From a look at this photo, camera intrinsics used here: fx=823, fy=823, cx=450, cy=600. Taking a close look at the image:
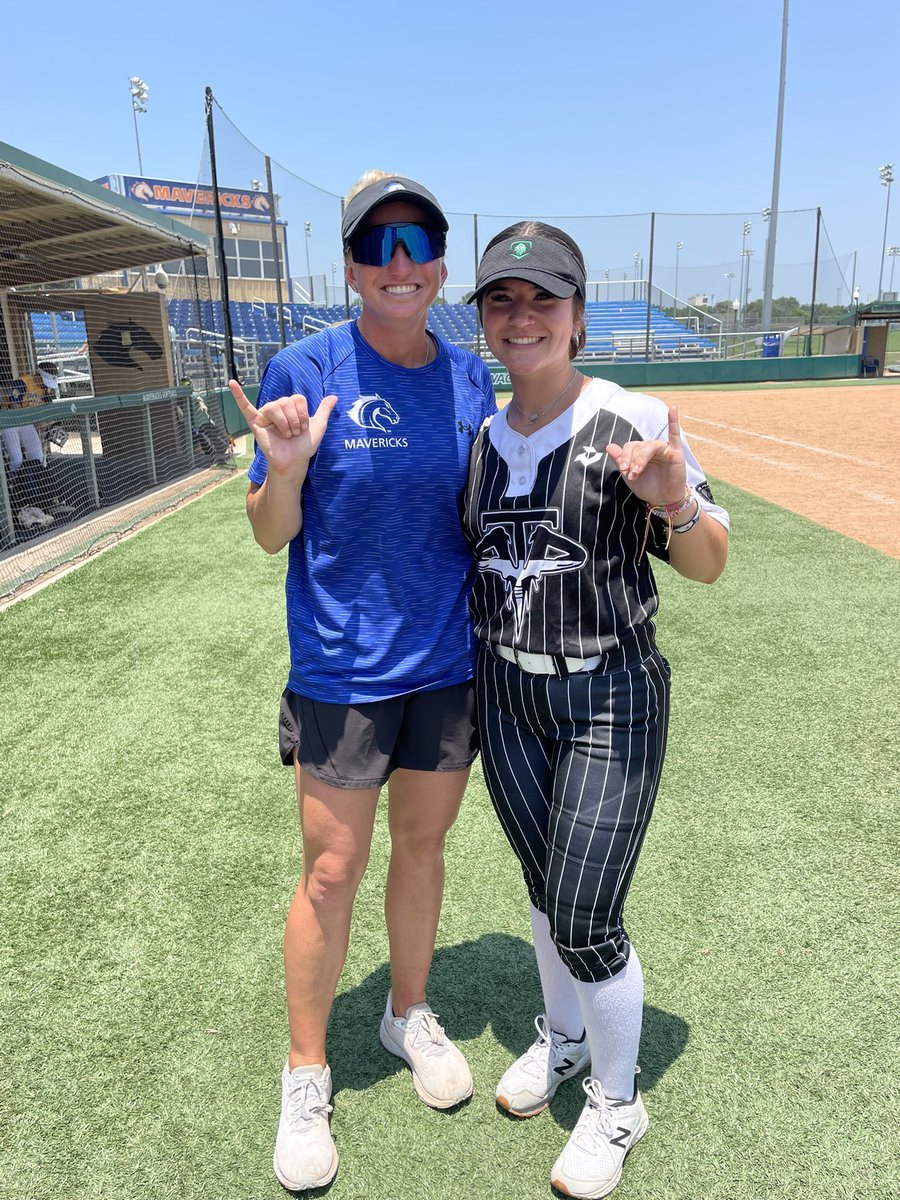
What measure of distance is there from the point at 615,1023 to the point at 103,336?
447 inches

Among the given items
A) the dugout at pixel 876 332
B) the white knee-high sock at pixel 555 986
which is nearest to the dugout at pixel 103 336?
the white knee-high sock at pixel 555 986

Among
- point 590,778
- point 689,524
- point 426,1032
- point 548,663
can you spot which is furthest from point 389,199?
point 426,1032

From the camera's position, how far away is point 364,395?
1.70 meters

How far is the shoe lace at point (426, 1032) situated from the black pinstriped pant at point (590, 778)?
0.53m

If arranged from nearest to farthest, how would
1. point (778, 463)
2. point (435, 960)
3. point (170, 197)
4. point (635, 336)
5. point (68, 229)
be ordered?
point (435, 960)
point (68, 229)
point (778, 463)
point (635, 336)
point (170, 197)

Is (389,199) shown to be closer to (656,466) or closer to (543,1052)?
(656,466)

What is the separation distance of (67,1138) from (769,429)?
15.4 meters

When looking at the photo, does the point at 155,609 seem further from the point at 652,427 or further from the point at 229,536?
the point at 652,427

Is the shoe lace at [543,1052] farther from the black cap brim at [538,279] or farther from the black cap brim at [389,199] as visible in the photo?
the black cap brim at [389,199]

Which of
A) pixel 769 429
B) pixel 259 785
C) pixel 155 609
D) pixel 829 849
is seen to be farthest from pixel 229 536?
pixel 769 429

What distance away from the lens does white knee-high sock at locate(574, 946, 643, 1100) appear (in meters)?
1.68

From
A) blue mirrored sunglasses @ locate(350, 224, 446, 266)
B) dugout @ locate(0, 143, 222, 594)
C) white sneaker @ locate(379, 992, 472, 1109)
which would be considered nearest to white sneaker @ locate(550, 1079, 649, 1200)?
white sneaker @ locate(379, 992, 472, 1109)

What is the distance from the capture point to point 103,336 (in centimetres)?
1095

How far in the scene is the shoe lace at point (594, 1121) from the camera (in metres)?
1.74
